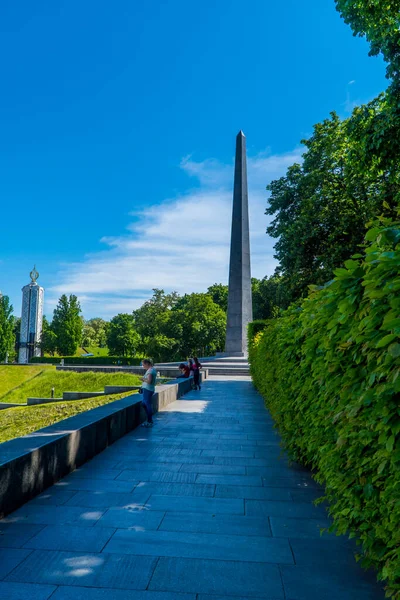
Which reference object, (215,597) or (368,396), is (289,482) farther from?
(368,396)

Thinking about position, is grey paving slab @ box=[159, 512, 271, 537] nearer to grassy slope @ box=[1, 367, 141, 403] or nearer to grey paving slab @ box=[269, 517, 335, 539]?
grey paving slab @ box=[269, 517, 335, 539]

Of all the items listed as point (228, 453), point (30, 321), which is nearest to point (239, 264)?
point (228, 453)

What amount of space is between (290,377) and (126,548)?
9.69 feet

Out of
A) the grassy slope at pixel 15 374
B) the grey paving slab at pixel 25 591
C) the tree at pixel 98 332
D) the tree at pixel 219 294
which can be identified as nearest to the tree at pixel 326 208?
the grey paving slab at pixel 25 591

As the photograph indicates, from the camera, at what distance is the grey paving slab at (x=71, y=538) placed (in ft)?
10.6

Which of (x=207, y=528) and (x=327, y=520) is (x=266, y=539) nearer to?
(x=207, y=528)

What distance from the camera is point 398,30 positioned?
991 centimetres

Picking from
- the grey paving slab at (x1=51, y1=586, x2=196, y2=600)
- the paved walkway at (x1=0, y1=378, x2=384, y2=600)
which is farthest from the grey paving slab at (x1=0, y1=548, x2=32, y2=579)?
the grey paving slab at (x1=51, y1=586, x2=196, y2=600)

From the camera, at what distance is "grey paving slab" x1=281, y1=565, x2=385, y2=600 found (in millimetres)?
2658

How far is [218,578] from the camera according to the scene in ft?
9.32

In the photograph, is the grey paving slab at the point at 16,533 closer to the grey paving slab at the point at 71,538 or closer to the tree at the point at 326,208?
the grey paving slab at the point at 71,538

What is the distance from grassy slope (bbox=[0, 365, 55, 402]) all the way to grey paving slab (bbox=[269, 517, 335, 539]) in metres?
34.0

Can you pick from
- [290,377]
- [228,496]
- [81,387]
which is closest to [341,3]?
[290,377]

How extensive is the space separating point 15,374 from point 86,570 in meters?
39.1
